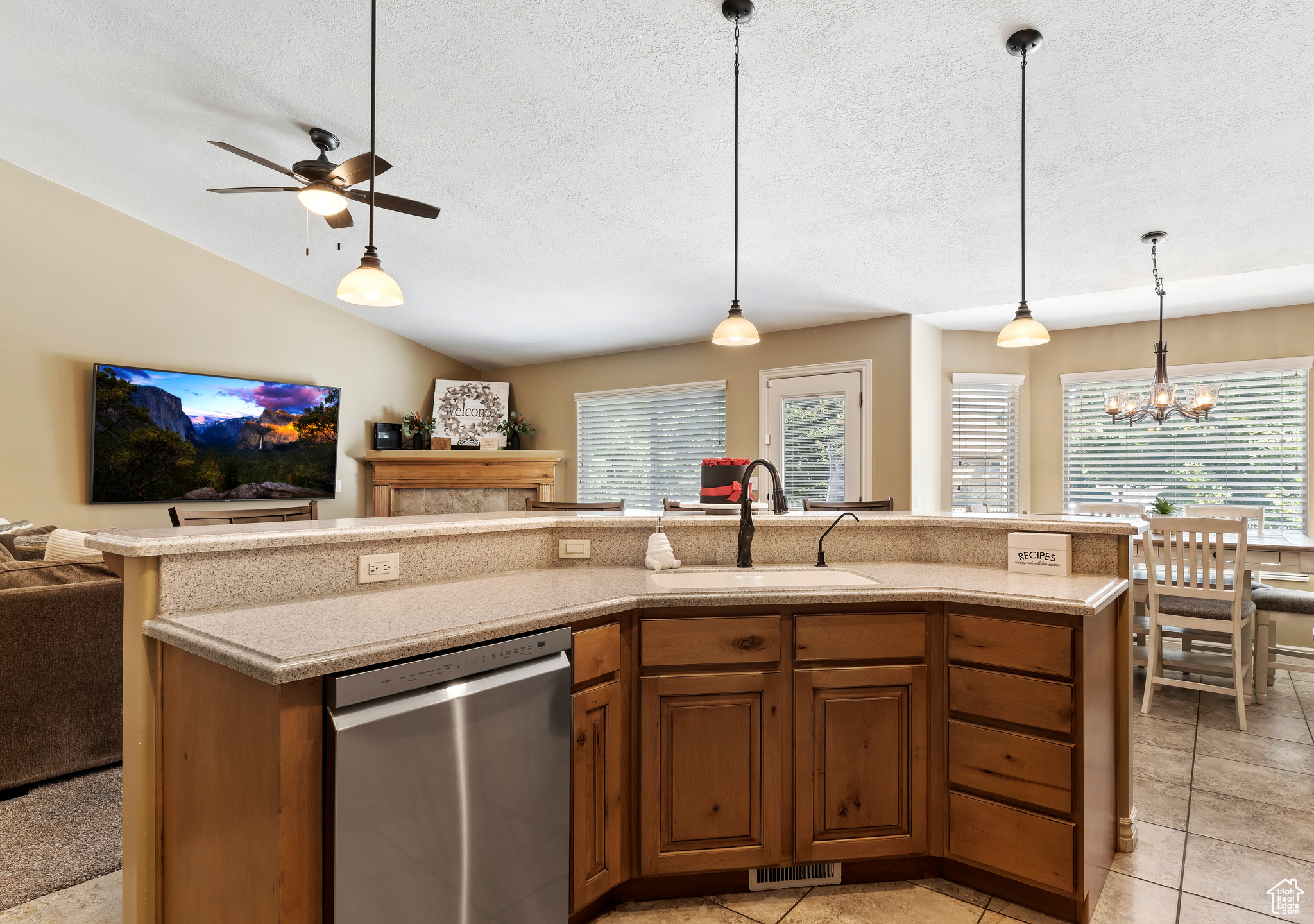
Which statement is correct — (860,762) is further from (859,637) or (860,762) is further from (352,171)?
(352,171)

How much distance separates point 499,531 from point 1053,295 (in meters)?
4.24

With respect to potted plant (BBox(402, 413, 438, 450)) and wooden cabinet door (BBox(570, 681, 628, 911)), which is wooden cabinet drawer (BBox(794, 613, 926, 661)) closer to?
wooden cabinet door (BBox(570, 681, 628, 911))

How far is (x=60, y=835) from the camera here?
2.28 metres

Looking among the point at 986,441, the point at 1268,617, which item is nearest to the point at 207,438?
the point at 986,441

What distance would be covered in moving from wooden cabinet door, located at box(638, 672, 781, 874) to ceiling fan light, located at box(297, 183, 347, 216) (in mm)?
2828

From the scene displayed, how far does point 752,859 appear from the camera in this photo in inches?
75.5

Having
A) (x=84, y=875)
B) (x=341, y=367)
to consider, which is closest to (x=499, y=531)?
(x=84, y=875)

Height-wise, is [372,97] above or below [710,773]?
above

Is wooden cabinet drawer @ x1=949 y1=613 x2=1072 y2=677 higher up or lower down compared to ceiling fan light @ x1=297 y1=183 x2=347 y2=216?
lower down

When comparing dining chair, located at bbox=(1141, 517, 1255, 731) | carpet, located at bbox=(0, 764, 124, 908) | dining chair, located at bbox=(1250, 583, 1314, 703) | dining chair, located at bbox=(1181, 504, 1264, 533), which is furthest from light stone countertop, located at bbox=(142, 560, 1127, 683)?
dining chair, located at bbox=(1181, 504, 1264, 533)

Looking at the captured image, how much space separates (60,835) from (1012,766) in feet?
10.2

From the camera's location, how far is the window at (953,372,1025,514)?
5.95m

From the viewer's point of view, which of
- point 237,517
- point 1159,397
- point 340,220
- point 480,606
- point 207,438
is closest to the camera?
→ point 480,606

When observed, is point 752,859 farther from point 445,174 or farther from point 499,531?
point 445,174
